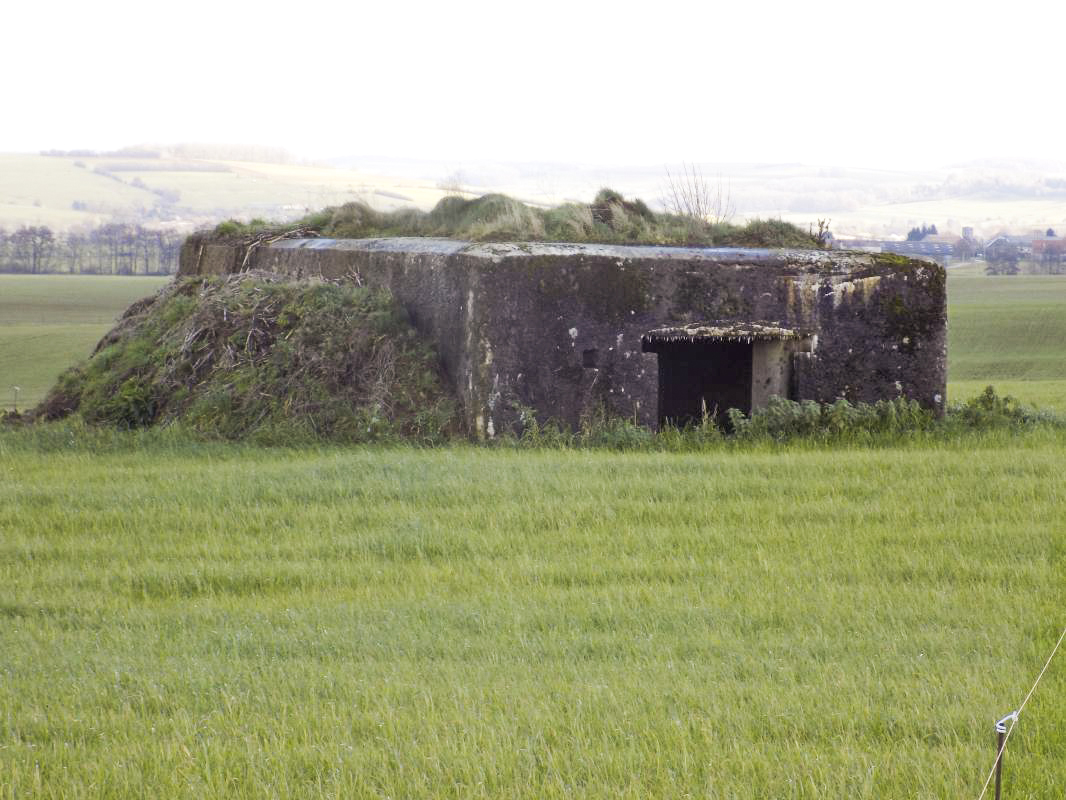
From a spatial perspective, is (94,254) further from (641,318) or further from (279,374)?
Answer: (641,318)

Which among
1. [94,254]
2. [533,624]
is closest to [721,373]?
[533,624]

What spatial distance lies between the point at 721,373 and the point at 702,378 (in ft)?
0.64

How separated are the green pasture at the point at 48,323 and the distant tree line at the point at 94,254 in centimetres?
818

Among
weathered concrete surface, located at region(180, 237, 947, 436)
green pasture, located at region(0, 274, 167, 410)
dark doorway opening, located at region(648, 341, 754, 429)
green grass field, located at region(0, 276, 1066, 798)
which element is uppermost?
weathered concrete surface, located at region(180, 237, 947, 436)

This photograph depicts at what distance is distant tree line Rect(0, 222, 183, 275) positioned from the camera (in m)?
97.8

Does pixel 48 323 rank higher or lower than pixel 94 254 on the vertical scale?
lower

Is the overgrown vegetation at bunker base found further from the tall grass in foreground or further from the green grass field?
the tall grass in foreground

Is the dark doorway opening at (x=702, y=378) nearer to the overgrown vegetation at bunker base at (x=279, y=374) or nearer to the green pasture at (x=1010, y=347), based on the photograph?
the overgrown vegetation at bunker base at (x=279, y=374)

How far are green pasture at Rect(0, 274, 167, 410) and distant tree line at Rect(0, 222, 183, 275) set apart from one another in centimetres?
818

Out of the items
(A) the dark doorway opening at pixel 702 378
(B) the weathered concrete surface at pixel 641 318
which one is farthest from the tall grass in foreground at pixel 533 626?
(A) the dark doorway opening at pixel 702 378

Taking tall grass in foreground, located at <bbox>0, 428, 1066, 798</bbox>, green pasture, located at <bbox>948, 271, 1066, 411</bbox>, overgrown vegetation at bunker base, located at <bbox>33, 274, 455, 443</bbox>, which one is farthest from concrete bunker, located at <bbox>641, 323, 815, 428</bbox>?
green pasture, located at <bbox>948, 271, 1066, 411</bbox>

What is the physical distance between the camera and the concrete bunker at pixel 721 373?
1013cm

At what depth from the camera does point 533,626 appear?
16.4 feet

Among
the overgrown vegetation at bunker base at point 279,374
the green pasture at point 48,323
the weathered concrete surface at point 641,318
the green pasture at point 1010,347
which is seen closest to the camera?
the weathered concrete surface at point 641,318
